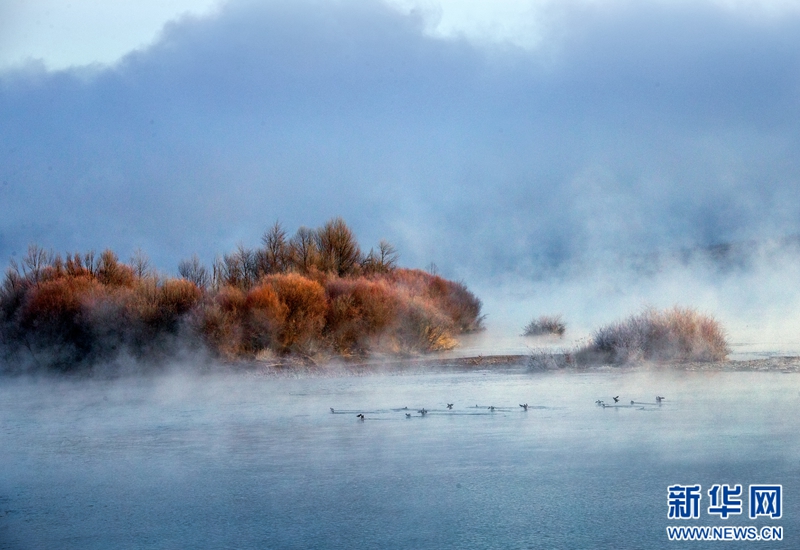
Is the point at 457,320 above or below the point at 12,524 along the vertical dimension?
above

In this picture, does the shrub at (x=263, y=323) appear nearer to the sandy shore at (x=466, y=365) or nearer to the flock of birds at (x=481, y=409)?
the sandy shore at (x=466, y=365)

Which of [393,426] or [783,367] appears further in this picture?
[783,367]

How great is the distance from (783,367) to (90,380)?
11.7 m

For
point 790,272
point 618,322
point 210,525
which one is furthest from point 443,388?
point 790,272

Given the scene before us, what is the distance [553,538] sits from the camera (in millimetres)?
5770

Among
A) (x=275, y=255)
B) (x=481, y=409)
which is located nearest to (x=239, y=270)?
(x=275, y=255)

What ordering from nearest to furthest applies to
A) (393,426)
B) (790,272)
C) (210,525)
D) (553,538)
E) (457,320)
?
(553,538) < (210,525) < (393,426) < (457,320) < (790,272)

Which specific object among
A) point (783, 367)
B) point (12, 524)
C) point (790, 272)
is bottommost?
point (12, 524)

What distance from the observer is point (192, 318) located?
18.2m

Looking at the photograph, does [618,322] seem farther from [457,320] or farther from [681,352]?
[457,320]

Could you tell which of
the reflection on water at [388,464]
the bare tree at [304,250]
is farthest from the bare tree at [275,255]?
the reflection on water at [388,464]

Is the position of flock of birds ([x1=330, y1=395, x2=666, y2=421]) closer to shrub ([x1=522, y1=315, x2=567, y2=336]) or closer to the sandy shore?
the sandy shore

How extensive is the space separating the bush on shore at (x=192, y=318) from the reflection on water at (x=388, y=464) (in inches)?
208

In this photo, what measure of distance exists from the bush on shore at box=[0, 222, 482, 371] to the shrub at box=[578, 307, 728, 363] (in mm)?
5560
